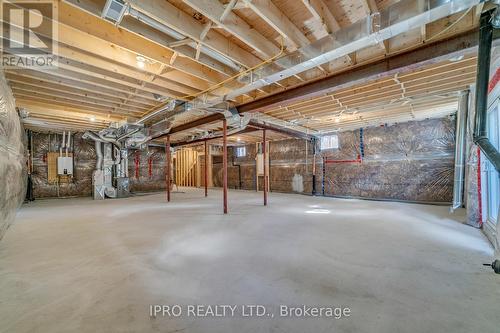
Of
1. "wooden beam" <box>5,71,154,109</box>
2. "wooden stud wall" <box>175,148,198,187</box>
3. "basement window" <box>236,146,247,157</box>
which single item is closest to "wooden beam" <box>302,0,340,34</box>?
"wooden beam" <box>5,71,154,109</box>

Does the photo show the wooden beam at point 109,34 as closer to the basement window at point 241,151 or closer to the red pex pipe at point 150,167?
the basement window at point 241,151

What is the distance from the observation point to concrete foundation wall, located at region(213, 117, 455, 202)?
5859mm

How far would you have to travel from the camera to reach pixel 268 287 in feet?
5.64

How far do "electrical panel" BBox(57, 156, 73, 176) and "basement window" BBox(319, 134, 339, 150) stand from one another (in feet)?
30.8

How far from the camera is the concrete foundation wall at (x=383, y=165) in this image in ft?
19.2

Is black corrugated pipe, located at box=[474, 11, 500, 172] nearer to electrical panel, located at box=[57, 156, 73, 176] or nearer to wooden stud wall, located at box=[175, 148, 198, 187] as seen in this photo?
electrical panel, located at box=[57, 156, 73, 176]

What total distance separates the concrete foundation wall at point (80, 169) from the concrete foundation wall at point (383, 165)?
5.78 metres

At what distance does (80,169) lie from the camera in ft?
26.5

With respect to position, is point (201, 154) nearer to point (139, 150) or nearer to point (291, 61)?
point (139, 150)

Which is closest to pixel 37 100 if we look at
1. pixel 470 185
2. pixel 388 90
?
pixel 388 90

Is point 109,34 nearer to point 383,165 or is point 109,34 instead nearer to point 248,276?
point 248,276

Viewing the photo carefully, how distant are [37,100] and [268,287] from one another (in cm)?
561

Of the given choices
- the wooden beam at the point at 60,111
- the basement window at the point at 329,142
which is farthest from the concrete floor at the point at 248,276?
the basement window at the point at 329,142

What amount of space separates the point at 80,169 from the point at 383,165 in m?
11.0
